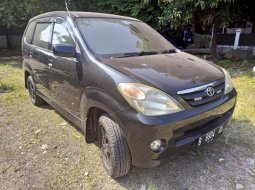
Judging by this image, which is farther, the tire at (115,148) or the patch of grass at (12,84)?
the patch of grass at (12,84)

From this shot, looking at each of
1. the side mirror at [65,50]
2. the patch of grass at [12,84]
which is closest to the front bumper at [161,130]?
the side mirror at [65,50]

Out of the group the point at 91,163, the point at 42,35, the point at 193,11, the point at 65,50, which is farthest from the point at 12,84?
the point at 193,11

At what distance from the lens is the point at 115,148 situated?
2.79 meters

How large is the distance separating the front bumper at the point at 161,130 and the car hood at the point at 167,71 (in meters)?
0.28

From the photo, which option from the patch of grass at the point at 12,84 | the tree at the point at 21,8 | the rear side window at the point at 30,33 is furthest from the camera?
the tree at the point at 21,8

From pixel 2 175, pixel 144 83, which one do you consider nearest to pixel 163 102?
pixel 144 83

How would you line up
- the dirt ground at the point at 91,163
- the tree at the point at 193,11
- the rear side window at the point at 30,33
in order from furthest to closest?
the tree at the point at 193,11 → the rear side window at the point at 30,33 → the dirt ground at the point at 91,163

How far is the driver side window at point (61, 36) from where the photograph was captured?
11.8 feet

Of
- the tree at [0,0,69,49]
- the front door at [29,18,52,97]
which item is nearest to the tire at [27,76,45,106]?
the front door at [29,18,52,97]

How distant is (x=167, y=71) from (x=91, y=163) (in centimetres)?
150

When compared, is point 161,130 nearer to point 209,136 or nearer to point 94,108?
point 209,136

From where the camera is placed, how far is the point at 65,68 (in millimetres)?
3586

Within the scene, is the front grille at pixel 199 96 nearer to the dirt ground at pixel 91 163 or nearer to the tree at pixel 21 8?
the dirt ground at pixel 91 163

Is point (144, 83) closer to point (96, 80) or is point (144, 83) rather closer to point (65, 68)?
point (96, 80)
